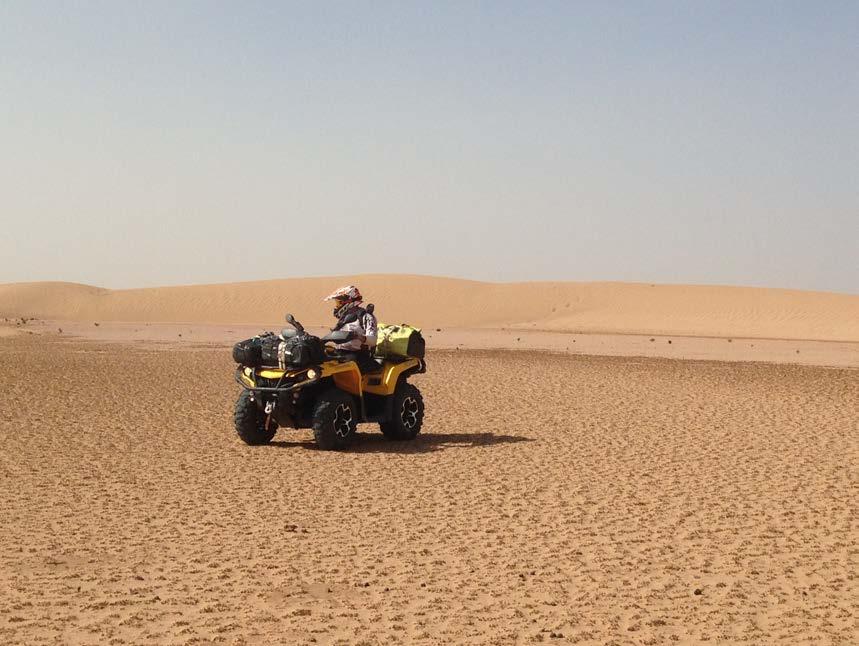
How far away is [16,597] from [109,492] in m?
3.42

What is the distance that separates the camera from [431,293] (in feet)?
300

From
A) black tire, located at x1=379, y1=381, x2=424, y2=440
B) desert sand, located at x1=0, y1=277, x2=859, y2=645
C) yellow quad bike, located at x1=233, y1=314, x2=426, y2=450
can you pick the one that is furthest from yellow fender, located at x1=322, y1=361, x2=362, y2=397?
desert sand, located at x1=0, y1=277, x2=859, y2=645

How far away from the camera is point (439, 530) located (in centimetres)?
840

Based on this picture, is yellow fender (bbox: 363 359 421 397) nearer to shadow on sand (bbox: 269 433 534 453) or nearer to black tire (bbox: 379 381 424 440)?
black tire (bbox: 379 381 424 440)

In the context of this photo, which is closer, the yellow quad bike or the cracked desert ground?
the cracked desert ground

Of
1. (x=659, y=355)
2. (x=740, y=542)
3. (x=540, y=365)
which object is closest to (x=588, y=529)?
(x=740, y=542)

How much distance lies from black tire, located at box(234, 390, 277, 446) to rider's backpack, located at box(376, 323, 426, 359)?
5.41 ft

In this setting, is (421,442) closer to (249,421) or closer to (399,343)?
(399,343)

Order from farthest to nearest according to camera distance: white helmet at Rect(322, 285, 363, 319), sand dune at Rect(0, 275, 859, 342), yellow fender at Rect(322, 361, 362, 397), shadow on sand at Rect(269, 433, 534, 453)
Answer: sand dune at Rect(0, 275, 859, 342), white helmet at Rect(322, 285, 363, 319), shadow on sand at Rect(269, 433, 534, 453), yellow fender at Rect(322, 361, 362, 397)

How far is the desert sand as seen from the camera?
621 centimetres

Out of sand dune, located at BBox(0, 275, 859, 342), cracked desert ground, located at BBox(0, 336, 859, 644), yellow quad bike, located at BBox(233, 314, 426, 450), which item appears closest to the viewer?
cracked desert ground, located at BBox(0, 336, 859, 644)

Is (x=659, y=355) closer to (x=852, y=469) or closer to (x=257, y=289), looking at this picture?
(x=852, y=469)

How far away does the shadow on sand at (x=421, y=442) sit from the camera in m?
12.8

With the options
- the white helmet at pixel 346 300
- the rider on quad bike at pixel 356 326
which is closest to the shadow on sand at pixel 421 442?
the rider on quad bike at pixel 356 326
